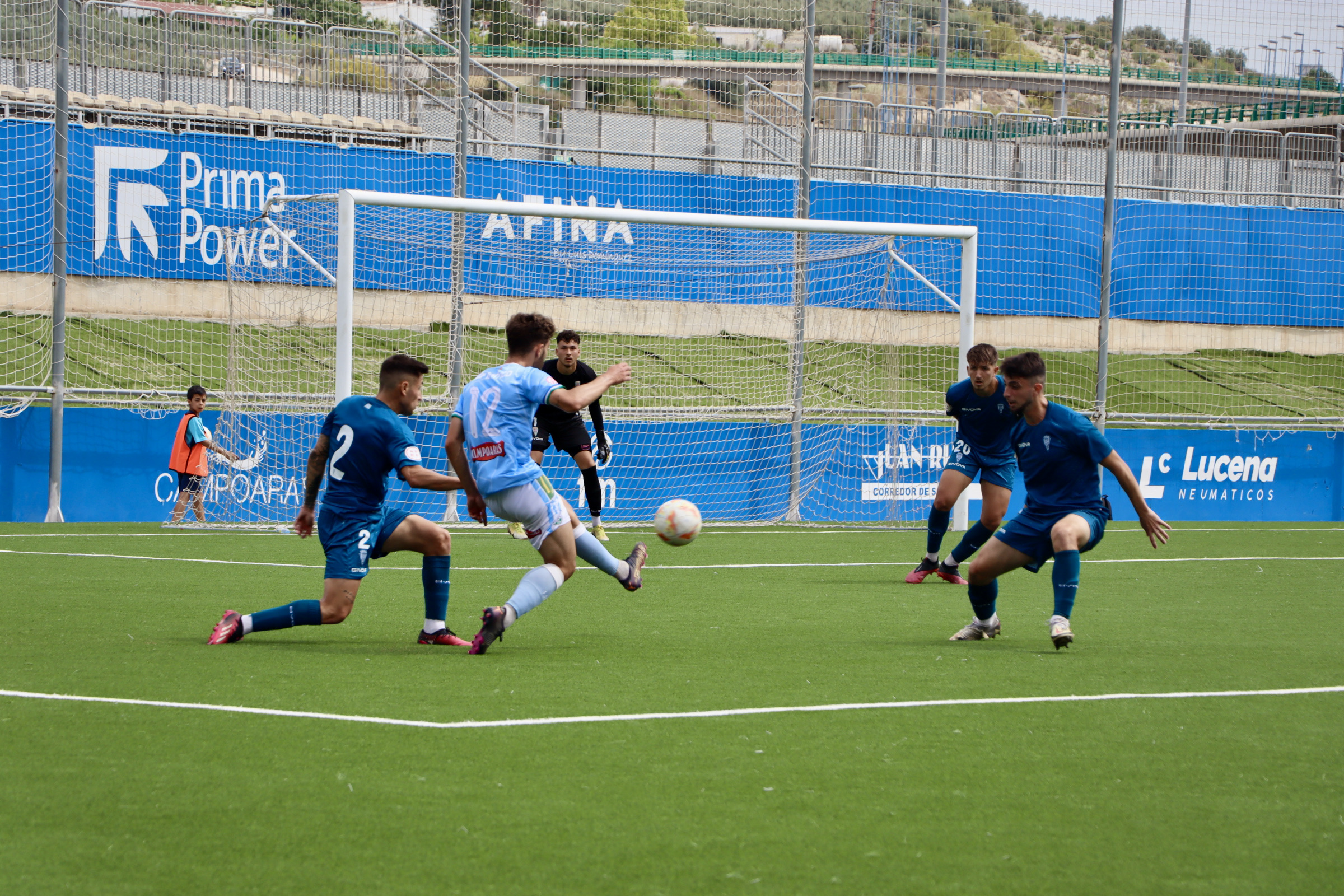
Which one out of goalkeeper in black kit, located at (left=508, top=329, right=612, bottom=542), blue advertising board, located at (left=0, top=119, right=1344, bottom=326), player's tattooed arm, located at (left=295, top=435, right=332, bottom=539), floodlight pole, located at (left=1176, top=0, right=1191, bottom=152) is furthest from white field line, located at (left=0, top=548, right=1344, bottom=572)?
floodlight pole, located at (left=1176, top=0, right=1191, bottom=152)

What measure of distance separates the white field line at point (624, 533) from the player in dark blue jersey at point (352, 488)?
6616 millimetres

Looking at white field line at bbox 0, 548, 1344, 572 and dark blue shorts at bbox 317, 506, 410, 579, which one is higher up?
dark blue shorts at bbox 317, 506, 410, 579

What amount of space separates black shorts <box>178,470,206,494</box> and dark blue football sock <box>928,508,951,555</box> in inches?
317

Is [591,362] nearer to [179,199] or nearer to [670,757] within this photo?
[179,199]

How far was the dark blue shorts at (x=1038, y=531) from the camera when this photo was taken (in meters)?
7.22

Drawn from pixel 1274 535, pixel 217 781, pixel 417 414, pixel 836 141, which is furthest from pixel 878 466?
pixel 217 781

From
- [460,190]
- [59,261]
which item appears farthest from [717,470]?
[59,261]

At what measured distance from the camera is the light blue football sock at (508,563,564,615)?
6.61 meters

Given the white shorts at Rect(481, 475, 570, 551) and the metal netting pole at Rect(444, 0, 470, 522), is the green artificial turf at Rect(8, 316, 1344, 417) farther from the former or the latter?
the white shorts at Rect(481, 475, 570, 551)

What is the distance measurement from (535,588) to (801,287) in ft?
34.0

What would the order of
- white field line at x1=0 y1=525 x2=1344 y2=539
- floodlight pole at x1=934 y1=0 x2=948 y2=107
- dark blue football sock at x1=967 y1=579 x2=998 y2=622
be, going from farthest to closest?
floodlight pole at x1=934 y1=0 x2=948 y2=107 → white field line at x1=0 y1=525 x2=1344 y2=539 → dark blue football sock at x1=967 y1=579 x2=998 y2=622

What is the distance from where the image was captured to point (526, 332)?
6914mm

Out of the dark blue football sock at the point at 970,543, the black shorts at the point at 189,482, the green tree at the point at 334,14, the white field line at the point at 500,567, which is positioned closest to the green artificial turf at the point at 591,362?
the black shorts at the point at 189,482

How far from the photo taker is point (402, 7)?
1769 centimetres
